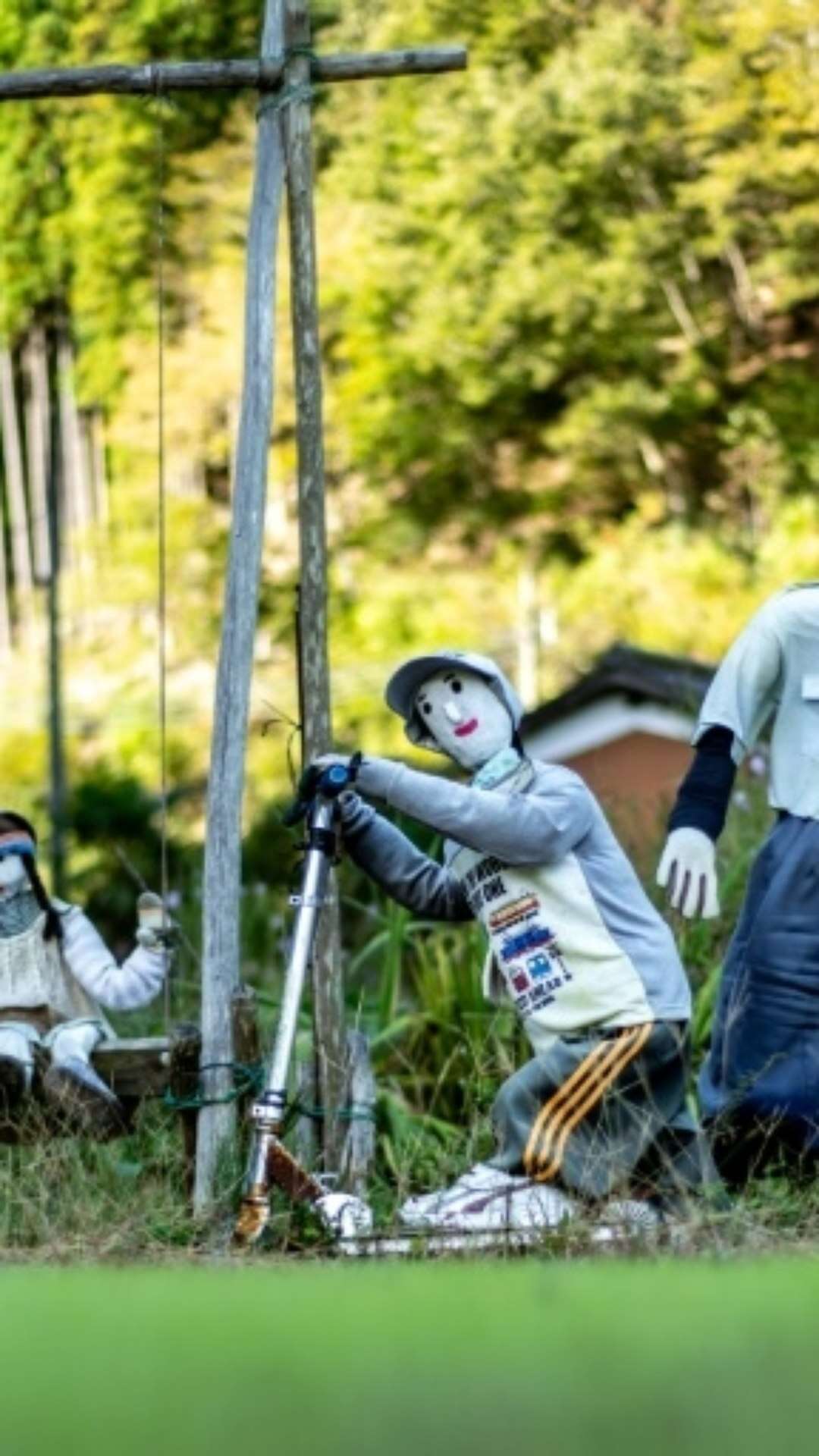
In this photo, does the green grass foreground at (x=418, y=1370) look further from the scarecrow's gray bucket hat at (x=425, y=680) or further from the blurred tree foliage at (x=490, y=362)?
the blurred tree foliage at (x=490, y=362)

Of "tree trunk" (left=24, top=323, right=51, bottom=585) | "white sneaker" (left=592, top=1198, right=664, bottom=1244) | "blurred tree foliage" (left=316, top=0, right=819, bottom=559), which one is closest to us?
"white sneaker" (left=592, top=1198, right=664, bottom=1244)

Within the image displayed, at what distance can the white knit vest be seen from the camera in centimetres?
736

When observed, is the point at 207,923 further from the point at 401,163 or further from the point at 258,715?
the point at 401,163

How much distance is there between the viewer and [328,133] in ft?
89.3

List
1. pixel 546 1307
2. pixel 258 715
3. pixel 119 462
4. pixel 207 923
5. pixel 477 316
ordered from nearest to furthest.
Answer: pixel 546 1307, pixel 207 923, pixel 258 715, pixel 119 462, pixel 477 316

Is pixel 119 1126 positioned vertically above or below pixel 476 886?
below

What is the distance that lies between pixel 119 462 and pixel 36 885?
22047 mm

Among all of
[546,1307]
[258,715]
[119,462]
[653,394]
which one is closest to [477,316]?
[653,394]

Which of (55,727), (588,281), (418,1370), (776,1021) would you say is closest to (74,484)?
(588,281)

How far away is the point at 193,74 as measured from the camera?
25.1 feet

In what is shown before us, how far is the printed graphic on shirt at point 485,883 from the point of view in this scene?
689 centimetres

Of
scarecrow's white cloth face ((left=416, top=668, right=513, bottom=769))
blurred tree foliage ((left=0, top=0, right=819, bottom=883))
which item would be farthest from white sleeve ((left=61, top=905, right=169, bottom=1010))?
blurred tree foliage ((left=0, top=0, right=819, bottom=883))

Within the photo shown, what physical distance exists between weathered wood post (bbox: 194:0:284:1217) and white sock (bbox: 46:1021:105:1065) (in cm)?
24

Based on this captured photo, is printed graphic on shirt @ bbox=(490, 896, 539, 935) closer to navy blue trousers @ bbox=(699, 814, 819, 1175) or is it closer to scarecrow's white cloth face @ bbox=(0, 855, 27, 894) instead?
navy blue trousers @ bbox=(699, 814, 819, 1175)
